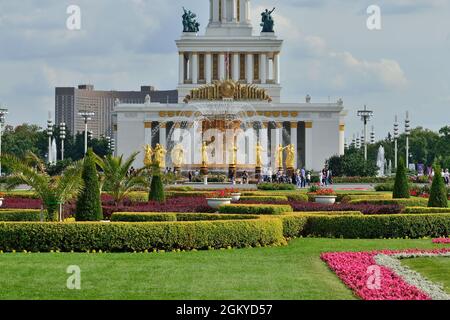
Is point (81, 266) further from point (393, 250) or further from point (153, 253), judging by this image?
point (393, 250)

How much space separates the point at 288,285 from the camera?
44.6 ft

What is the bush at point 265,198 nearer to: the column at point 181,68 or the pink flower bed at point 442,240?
the pink flower bed at point 442,240

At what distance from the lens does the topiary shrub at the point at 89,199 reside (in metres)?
21.0

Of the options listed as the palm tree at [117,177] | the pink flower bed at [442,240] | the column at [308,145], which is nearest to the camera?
the pink flower bed at [442,240]

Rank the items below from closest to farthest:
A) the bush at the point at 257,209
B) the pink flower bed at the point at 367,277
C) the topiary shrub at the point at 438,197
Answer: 1. the pink flower bed at the point at 367,277
2. the bush at the point at 257,209
3. the topiary shrub at the point at 438,197

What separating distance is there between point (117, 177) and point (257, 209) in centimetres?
438

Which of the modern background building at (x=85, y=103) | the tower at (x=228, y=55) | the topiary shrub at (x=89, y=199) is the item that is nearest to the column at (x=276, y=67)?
the tower at (x=228, y=55)

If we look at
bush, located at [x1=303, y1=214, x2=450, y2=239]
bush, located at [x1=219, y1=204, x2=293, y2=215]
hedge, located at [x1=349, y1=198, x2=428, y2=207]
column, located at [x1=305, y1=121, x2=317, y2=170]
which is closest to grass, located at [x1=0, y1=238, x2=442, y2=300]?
bush, located at [x1=303, y1=214, x2=450, y2=239]

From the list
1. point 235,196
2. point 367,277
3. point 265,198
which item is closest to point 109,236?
point 367,277

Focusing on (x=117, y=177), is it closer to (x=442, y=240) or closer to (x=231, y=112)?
(x=442, y=240)

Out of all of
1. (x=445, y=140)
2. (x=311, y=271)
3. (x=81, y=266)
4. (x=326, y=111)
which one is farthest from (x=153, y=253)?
(x=445, y=140)

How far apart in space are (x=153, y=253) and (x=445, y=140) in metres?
78.3

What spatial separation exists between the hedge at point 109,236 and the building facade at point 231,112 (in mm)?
44713

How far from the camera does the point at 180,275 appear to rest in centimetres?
1451
